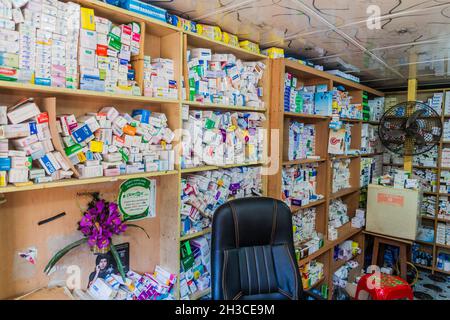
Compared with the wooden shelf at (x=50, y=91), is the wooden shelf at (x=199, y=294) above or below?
below

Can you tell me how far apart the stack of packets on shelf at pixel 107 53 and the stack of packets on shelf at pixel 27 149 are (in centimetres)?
25

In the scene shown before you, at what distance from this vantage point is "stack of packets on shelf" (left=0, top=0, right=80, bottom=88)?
113 cm

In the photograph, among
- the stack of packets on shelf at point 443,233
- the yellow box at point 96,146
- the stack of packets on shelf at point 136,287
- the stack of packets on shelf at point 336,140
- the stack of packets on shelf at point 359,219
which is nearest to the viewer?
the yellow box at point 96,146

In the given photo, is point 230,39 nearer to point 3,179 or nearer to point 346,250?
point 3,179

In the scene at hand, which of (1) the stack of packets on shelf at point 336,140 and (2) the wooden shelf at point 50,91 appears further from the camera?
(1) the stack of packets on shelf at point 336,140

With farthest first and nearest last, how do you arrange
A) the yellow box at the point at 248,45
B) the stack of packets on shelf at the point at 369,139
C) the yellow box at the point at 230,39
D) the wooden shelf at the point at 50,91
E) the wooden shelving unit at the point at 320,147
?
the stack of packets on shelf at the point at 369,139
the wooden shelving unit at the point at 320,147
the yellow box at the point at 248,45
the yellow box at the point at 230,39
the wooden shelf at the point at 50,91

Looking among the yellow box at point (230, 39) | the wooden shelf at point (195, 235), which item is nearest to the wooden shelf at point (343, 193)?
the wooden shelf at point (195, 235)

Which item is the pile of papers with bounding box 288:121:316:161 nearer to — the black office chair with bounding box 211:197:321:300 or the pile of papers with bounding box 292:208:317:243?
the pile of papers with bounding box 292:208:317:243

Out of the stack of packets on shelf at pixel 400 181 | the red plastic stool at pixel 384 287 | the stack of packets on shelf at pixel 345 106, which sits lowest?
the red plastic stool at pixel 384 287

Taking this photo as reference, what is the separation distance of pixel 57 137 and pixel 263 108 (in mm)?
1386

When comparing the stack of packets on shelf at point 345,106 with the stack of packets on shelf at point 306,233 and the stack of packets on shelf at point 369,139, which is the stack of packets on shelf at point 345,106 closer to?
the stack of packets on shelf at point 369,139

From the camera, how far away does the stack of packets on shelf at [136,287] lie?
1.56 meters

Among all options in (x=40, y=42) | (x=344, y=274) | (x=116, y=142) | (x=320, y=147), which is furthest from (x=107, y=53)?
(x=344, y=274)
